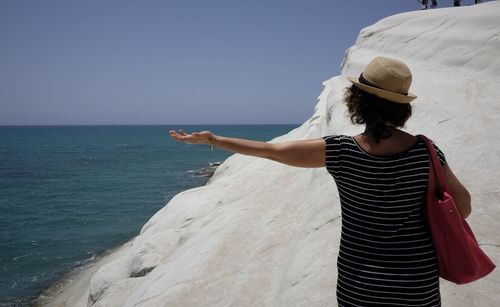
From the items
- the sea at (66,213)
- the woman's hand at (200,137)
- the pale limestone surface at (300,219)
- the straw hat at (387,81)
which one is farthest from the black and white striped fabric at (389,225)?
the sea at (66,213)

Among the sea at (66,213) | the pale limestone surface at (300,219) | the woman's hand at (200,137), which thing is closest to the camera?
the woman's hand at (200,137)

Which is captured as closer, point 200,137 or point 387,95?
point 387,95

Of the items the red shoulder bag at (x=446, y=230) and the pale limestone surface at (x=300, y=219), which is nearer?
the red shoulder bag at (x=446, y=230)

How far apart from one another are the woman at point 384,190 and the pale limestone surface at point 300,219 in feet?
6.59

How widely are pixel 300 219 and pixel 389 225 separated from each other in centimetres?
564

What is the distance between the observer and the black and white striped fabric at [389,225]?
2.51 m

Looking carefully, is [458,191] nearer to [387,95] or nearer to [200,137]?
[387,95]

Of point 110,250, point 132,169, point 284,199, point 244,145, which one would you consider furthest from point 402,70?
point 132,169

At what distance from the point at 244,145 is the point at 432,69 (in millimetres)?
10979

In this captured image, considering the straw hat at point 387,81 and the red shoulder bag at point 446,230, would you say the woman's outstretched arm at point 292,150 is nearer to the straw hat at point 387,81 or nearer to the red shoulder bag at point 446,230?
the straw hat at point 387,81

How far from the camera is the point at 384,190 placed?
2525 mm

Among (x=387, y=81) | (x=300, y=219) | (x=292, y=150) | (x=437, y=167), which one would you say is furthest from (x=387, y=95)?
(x=300, y=219)

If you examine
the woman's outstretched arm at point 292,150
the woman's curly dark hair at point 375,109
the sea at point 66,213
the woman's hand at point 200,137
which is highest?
the woman's curly dark hair at point 375,109

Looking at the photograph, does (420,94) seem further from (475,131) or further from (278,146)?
(278,146)
